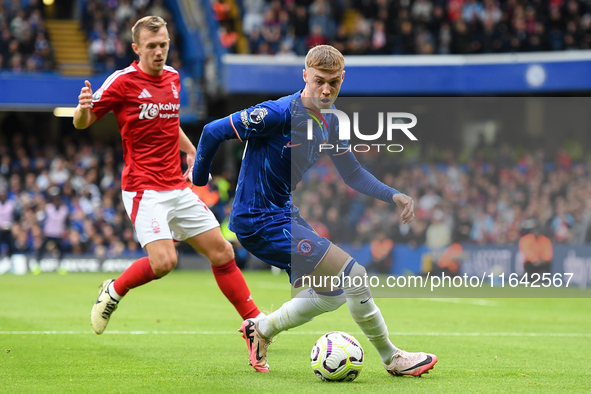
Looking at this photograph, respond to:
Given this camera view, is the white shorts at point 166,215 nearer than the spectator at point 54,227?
Yes

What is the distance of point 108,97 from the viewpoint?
636 centimetres

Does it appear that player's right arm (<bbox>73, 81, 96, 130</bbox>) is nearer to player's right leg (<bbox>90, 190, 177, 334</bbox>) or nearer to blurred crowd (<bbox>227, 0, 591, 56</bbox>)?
player's right leg (<bbox>90, 190, 177, 334</bbox>)

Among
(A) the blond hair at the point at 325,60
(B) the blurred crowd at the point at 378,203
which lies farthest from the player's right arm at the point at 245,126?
(B) the blurred crowd at the point at 378,203

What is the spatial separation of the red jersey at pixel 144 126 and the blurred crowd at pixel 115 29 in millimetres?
15318

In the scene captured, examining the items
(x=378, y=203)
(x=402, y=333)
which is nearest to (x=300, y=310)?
A: (x=402, y=333)

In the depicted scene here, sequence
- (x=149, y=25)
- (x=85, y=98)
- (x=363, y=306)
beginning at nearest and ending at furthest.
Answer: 1. (x=363, y=306)
2. (x=85, y=98)
3. (x=149, y=25)

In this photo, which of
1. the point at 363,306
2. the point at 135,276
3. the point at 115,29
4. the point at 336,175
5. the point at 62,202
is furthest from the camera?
the point at 115,29

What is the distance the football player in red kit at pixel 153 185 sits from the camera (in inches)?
250

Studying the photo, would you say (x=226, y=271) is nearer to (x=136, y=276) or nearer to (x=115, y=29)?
(x=136, y=276)

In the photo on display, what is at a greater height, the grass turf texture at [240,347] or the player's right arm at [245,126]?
the player's right arm at [245,126]

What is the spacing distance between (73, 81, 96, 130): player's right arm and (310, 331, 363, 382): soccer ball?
92.4 inches

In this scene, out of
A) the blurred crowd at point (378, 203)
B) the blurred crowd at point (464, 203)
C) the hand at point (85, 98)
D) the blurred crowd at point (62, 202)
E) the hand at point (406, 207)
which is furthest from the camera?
the blurred crowd at point (62, 202)

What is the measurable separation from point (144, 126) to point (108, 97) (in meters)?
0.35

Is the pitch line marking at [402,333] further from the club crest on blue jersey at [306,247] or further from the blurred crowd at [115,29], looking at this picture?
the blurred crowd at [115,29]
